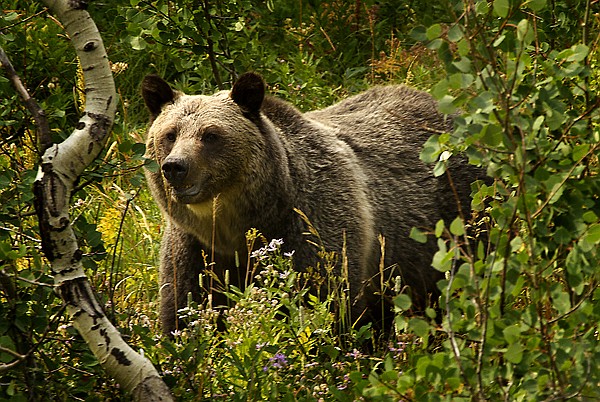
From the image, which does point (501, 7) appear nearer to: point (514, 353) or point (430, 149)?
point (430, 149)

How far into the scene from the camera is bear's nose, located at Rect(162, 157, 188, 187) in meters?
5.53

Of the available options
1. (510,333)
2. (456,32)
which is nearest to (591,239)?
(510,333)

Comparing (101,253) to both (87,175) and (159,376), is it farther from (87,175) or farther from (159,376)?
(159,376)

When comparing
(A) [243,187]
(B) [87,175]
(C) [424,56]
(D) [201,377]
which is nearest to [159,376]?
(D) [201,377]

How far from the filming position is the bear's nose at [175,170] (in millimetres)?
5527

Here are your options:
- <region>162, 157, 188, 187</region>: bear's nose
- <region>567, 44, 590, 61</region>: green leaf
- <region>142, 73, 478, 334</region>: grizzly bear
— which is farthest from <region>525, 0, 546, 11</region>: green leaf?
<region>162, 157, 188, 187</region>: bear's nose

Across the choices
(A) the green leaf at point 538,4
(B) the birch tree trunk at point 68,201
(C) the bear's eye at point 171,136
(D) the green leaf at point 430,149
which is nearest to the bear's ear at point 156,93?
(C) the bear's eye at point 171,136

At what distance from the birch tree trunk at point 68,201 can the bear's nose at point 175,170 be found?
150cm

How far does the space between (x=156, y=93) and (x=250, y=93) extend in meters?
0.54

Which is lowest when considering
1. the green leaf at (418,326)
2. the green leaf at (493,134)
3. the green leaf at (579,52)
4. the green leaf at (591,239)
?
the green leaf at (418,326)

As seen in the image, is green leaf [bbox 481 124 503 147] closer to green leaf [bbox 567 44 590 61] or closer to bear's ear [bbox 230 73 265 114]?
green leaf [bbox 567 44 590 61]

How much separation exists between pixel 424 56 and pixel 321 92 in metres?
1.10

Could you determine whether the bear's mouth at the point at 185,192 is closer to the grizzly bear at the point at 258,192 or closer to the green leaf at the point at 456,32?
the grizzly bear at the point at 258,192

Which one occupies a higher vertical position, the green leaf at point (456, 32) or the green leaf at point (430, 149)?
the green leaf at point (456, 32)
